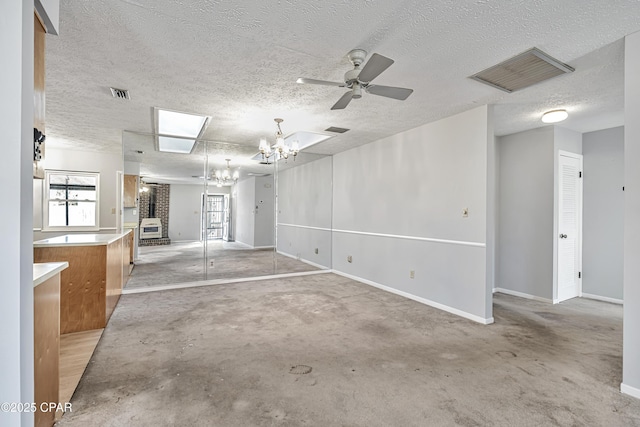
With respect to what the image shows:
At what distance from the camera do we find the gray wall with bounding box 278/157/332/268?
Result: 6.81 metres

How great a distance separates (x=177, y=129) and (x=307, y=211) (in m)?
3.43

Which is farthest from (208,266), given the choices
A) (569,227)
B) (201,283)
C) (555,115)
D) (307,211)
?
(569,227)

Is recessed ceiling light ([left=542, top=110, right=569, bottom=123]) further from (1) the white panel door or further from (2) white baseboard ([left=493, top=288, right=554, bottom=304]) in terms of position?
(2) white baseboard ([left=493, top=288, right=554, bottom=304])

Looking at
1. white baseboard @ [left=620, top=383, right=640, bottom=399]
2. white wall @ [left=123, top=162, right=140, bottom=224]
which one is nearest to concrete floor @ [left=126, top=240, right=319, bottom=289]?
white wall @ [left=123, top=162, right=140, bottom=224]

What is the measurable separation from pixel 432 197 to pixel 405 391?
108 inches

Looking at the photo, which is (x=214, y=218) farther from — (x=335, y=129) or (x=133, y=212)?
(x=335, y=129)

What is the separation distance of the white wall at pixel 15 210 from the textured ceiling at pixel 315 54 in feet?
2.83

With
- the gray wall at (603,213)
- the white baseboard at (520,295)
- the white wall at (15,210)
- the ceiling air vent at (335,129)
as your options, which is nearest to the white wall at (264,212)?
the ceiling air vent at (335,129)

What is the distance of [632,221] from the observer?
2.15m

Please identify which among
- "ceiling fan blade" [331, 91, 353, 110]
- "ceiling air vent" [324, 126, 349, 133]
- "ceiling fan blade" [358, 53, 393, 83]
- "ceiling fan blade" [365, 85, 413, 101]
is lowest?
"ceiling fan blade" [331, 91, 353, 110]

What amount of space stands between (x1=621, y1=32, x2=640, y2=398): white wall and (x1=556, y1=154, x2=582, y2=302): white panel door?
2589 millimetres

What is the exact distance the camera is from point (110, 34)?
2186 millimetres

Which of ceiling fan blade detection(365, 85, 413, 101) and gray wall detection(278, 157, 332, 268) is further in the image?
gray wall detection(278, 157, 332, 268)

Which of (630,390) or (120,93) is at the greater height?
(120,93)
